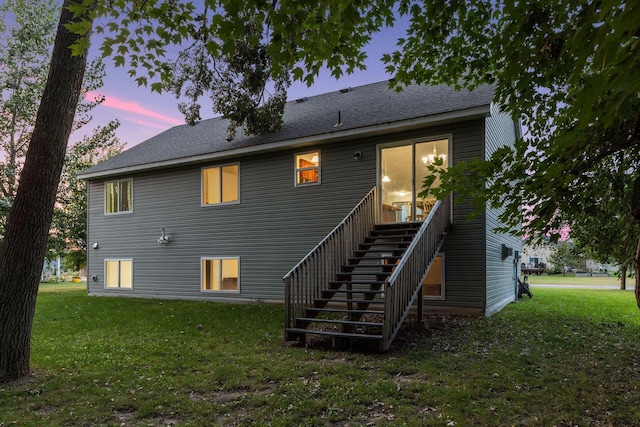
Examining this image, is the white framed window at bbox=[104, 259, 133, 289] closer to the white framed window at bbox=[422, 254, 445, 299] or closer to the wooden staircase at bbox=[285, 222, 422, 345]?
the wooden staircase at bbox=[285, 222, 422, 345]

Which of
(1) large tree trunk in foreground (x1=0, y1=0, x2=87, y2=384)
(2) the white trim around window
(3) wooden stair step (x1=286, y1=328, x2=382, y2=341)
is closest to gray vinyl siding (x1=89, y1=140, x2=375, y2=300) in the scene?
(2) the white trim around window

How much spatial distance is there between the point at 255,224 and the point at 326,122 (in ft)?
11.5

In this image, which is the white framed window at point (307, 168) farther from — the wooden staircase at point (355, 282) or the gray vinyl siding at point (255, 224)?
the wooden staircase at point (355, 282)

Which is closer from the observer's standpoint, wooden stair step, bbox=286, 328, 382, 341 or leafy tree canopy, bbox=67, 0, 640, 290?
leafy tree canopy, bbox=67, 0, 640, 290

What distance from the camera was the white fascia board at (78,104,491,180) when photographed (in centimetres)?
890

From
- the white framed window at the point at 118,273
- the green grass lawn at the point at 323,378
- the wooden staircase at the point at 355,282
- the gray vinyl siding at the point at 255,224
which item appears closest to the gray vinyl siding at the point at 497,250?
the gray vinyl siding at the point at 255,224

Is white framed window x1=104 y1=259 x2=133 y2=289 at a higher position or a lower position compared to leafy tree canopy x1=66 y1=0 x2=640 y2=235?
lower

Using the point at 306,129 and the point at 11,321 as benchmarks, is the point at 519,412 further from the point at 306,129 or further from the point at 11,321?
the point at 306,129

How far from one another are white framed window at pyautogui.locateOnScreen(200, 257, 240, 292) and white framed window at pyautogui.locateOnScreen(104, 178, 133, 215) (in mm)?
3823

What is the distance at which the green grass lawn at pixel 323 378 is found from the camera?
3.92m

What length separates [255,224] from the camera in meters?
12.0

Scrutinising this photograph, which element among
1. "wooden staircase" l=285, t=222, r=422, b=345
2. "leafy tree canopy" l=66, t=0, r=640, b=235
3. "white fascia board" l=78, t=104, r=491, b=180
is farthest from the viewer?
"white fascia board" l=78, t=104, r=491, b=180

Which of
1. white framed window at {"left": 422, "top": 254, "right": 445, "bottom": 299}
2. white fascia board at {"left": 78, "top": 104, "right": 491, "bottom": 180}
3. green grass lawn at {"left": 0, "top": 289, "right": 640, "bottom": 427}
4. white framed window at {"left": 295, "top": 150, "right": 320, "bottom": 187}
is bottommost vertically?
green grass lawn at {"left": 0, "top": 289, "right": 640, "bottom": 427}

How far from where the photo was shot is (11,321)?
491 centimetres
